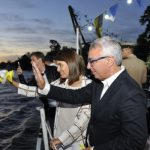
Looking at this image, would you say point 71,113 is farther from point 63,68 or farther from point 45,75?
point 45,75

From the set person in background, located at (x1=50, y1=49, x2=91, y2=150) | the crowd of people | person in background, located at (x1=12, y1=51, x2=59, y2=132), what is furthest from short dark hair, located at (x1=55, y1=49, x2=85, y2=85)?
person in background, located at (x1=12, y1=51, x2=59, y2=132)

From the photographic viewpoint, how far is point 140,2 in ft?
35.8

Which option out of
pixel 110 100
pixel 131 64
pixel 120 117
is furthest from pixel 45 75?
pixel 120 117

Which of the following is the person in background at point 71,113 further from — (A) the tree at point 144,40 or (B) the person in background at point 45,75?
(A) the tree at point 144,40

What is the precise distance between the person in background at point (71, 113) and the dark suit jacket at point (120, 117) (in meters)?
0.76

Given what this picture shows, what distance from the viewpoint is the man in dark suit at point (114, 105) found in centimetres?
287

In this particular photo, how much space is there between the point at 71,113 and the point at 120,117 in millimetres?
1426

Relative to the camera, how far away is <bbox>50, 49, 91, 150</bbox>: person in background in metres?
4.07

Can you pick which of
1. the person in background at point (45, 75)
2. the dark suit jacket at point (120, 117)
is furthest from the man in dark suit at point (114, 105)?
the person in background at point (45, 75)

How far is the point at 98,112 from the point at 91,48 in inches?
22.8

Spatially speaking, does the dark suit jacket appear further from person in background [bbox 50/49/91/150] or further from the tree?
the tree

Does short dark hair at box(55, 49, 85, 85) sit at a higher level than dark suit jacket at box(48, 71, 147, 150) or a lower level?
higher

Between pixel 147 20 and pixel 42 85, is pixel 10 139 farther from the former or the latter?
pixel 147 20

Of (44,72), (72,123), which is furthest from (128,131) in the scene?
(44,72)
